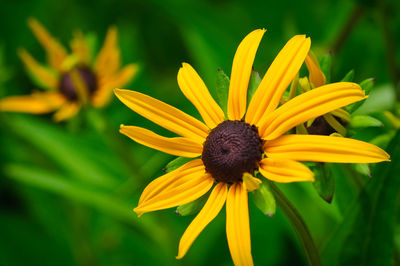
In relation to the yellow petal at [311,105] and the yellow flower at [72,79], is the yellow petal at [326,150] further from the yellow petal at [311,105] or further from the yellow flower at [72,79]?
the yellow flower at [72,79]

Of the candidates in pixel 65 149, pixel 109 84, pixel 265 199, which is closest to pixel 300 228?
pixel 265 199

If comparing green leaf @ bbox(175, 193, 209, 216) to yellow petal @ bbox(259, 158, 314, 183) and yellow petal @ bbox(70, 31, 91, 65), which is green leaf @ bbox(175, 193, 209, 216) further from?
yellow petal @ bbox(70, 31, 91, 65)

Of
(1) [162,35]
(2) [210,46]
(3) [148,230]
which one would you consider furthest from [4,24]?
(3) [148,230]

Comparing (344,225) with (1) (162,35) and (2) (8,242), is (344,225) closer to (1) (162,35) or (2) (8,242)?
(2) (8,242)

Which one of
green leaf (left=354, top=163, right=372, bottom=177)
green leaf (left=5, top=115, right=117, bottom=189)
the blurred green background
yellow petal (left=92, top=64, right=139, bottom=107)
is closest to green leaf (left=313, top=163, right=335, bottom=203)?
green leaf (left=354, top=163, right=372, bottom=177)

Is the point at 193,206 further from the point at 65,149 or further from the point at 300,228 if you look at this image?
the point at 65,149

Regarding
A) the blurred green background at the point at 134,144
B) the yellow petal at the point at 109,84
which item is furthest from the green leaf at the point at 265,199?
the yellow petal at the point at 109,84

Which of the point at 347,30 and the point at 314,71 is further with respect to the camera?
the point at 347,30
